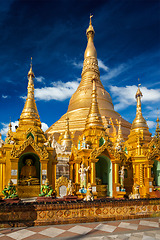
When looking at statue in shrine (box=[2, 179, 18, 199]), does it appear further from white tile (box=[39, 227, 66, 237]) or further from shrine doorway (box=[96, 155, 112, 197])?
shrine doorway (box=[96, 155, 112, 197])

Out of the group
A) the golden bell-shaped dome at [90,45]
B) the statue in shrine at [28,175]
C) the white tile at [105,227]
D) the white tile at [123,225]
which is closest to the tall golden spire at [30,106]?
the statue in shrine at [28,175]

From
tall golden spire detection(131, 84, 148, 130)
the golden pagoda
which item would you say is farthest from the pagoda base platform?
tall golden spire detection(131, 84, 148, 130)

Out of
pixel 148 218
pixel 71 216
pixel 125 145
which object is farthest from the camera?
pixel 125 145

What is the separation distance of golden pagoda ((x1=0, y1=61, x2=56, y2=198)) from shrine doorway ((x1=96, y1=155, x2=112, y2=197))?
3810 millimetres

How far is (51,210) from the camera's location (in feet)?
25.7

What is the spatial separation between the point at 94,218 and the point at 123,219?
1.24 m

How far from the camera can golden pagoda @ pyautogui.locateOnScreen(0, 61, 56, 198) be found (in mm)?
13000

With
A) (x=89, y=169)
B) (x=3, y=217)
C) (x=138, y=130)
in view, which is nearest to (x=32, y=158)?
(x=89, y=169)

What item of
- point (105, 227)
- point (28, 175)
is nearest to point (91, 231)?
point (105, 227)

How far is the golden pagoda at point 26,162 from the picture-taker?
13000mm

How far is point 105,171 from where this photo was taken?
15.7 m

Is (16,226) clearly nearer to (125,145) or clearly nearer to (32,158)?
(32,158)

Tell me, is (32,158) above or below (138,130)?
below

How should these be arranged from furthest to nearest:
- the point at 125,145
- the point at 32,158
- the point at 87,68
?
the point at 87,68, the point at 125,145, the point at 32,158
